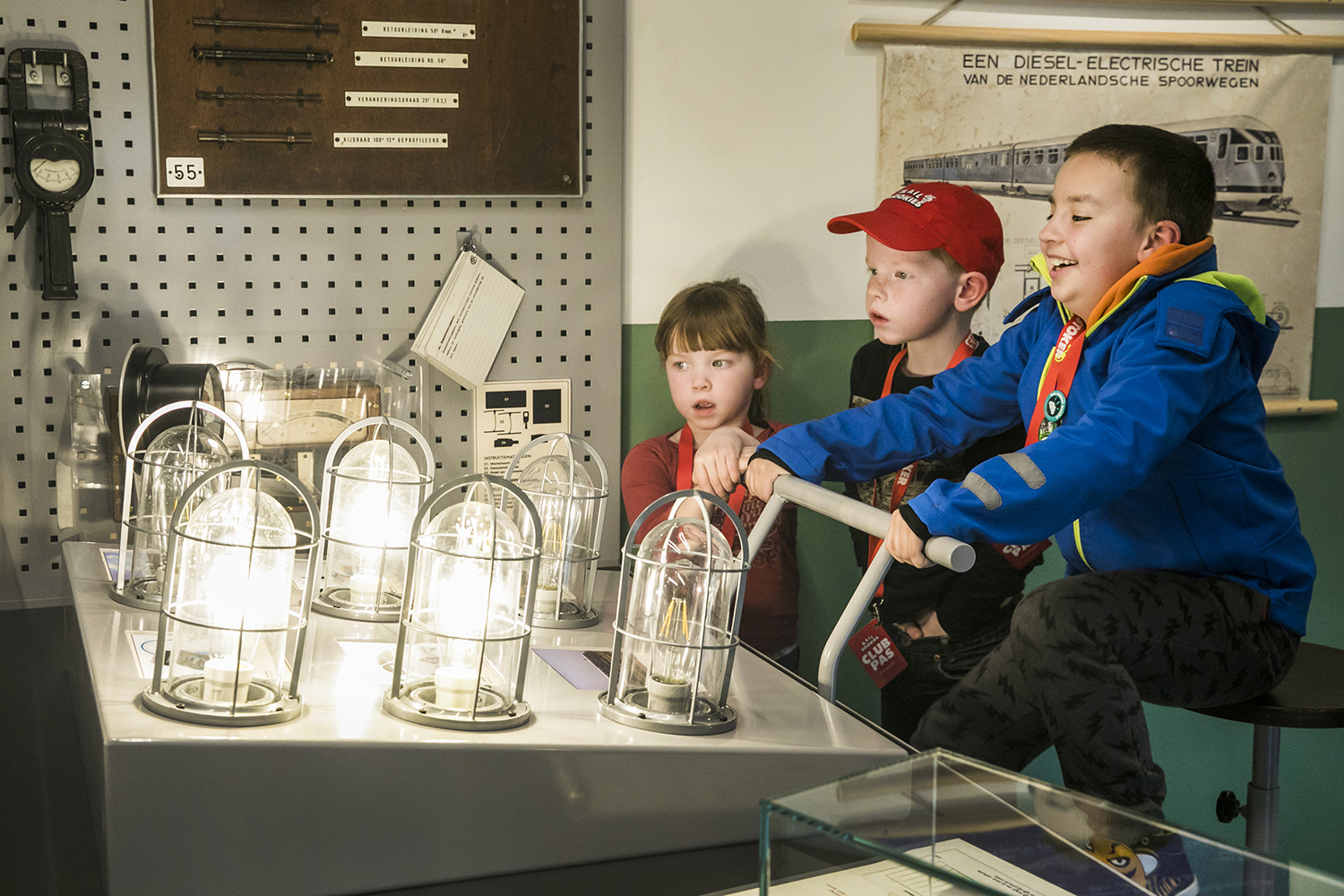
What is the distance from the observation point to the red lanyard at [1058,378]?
1.60m

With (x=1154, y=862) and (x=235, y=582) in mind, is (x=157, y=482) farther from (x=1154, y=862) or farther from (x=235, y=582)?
(x=1154, y=862)

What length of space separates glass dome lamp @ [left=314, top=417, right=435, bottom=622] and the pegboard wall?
1.52ft

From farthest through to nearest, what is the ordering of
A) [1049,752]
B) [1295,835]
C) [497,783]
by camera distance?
[1295,835]
[1049,752]
[497,783]

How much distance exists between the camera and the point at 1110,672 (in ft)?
4.51

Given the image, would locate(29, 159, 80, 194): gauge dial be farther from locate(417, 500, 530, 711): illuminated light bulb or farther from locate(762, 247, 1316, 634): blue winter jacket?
locate(762, 247, 1316, 634): blue winter jacket

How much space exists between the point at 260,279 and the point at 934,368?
1.28m

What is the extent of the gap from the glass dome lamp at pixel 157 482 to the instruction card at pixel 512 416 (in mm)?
585

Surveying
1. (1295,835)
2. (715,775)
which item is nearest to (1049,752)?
(1295,835)

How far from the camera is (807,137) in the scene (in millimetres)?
2449

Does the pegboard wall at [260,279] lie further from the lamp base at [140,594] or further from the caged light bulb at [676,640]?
the caged light bulb at [676,640]

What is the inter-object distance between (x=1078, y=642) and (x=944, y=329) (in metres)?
0.94

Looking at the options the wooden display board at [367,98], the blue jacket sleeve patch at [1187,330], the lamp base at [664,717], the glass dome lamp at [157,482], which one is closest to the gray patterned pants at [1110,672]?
the blue jacket sleeve patch at [1187,330]

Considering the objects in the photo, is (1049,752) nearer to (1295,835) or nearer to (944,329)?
(1295,835)

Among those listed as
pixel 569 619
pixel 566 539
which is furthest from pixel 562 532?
pixel 569 619
